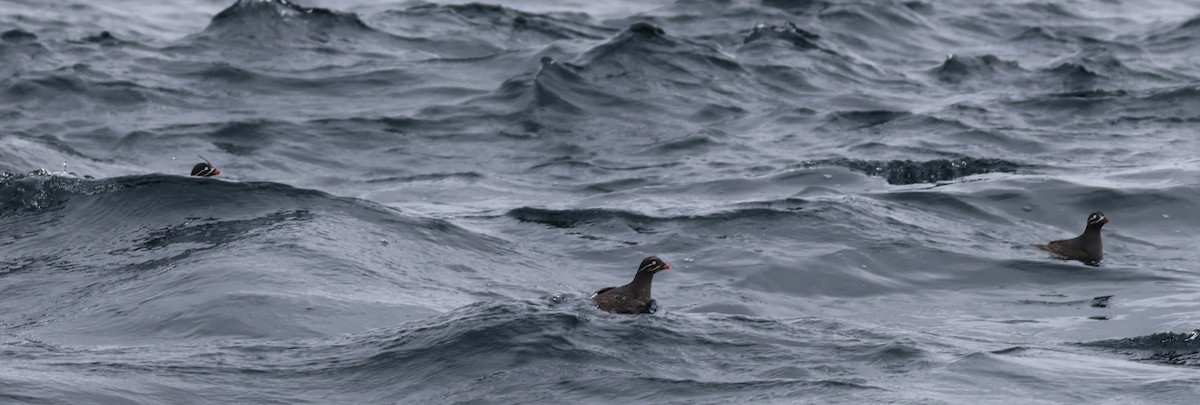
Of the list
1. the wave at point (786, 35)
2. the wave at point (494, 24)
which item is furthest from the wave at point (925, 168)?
the wave at point (494, 24)

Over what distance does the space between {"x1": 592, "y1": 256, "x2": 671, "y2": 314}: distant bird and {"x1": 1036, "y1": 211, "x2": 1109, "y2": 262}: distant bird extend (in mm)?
4565

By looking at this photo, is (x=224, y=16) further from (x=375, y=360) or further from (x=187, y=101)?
(x=375, y=360)

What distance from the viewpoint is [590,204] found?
17.2 m

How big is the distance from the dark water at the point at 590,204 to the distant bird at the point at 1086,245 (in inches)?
6.1

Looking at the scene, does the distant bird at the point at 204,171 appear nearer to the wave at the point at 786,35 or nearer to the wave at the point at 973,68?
the wave at the point at 786,35

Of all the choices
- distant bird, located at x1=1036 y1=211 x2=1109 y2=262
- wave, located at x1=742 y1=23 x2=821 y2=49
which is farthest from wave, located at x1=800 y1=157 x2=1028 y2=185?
wave, located at x1=742 y1=23 x2=821 y2=49

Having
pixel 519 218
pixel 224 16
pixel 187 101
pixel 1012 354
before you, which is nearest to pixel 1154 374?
pixel 1012 354

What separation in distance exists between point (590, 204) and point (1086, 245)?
5.21 meters

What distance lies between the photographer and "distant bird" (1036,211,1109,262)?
15.2 meters

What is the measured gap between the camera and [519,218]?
1658 cm

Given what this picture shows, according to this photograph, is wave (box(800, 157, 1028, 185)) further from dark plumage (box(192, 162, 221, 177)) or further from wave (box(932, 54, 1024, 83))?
dark plumage (box(192, 162, 221, 177))

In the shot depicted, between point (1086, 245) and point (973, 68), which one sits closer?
point (1086, 245)

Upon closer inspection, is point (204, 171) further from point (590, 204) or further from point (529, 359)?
point (529, 359)

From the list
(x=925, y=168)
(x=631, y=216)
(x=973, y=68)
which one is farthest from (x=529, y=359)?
(x=973, y=68)
